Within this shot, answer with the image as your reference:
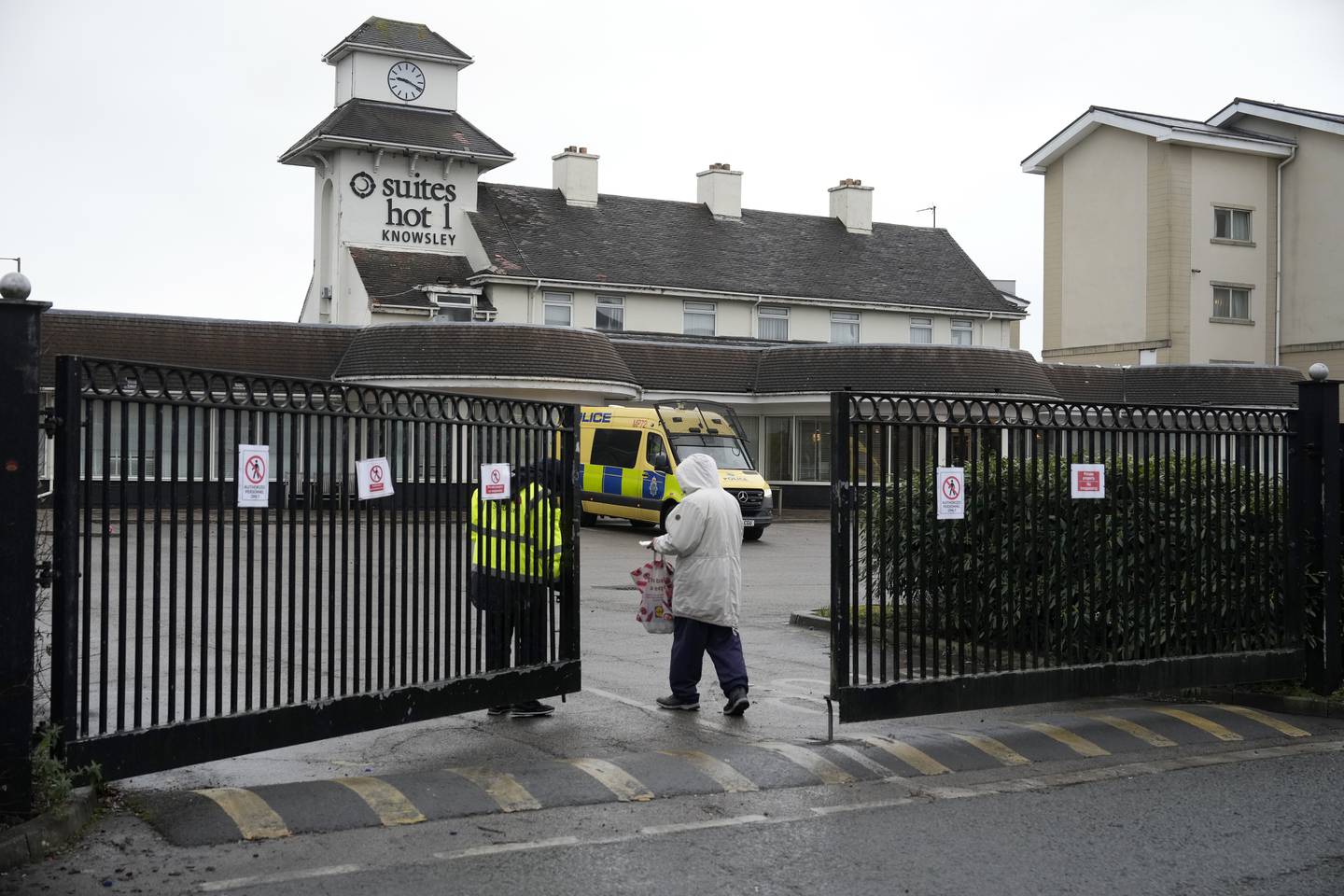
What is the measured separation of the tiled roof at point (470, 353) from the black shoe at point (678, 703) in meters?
24.3

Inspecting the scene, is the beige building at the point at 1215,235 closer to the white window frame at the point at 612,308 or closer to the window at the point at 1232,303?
the window at the point at 1232,303

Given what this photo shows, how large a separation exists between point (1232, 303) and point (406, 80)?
28325 millimetres

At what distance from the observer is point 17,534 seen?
6.05 metres

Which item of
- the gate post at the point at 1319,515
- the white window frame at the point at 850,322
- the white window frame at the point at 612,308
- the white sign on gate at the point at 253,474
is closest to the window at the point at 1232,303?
the white window frame at the point at 850,322

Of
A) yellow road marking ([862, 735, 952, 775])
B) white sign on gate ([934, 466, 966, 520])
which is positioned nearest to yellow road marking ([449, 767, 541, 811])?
yellow road marking ([862, 735, 952, 775])

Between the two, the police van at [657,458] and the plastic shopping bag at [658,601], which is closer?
the plastic shopping bag at [658,601]

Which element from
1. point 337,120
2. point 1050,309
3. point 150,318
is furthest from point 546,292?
point 1050,309

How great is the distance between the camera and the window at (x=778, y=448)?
40.5 metres

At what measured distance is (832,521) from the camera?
8375mm

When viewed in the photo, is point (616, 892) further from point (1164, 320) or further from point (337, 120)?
point (1164, 320)

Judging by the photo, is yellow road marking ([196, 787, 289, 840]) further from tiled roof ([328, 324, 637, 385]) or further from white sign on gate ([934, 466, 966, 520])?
tiled roof ([328, 324, 637, 385])

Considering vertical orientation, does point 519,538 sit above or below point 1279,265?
below

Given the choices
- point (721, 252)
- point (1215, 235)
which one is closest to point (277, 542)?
point (721, 252)

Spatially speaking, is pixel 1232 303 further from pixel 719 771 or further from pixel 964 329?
pixel 719 771
